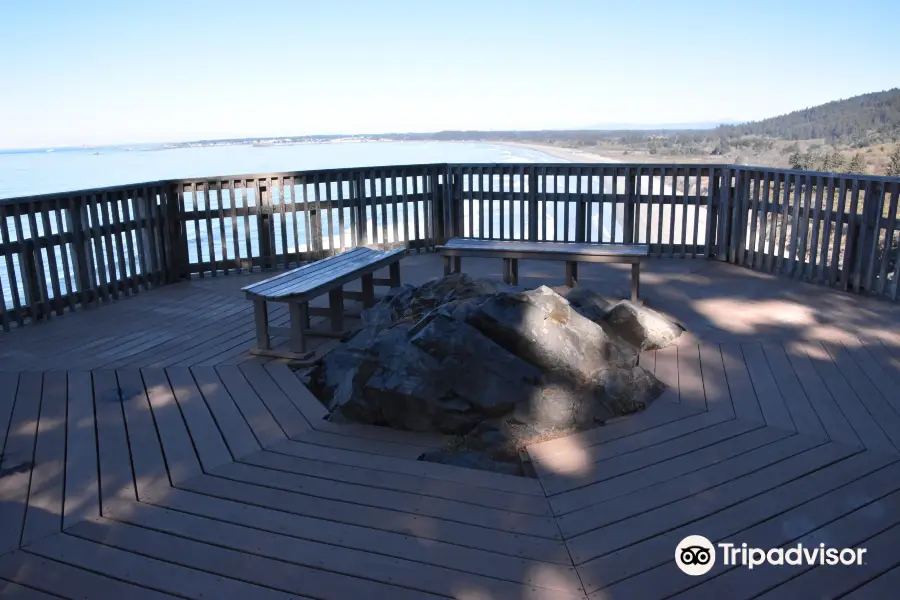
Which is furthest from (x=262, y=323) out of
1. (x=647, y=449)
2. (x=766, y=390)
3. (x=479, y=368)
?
(x=766, y=390)

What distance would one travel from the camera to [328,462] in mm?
3717

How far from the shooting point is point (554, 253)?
6828 mm

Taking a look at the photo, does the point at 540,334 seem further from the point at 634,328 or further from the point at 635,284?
the point at 635,284

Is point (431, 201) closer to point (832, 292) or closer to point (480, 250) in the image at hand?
point (480, 250)

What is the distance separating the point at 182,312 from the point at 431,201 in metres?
3.94

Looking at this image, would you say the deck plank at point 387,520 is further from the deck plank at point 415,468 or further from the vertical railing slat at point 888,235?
the vertical railing slat at point 888,235

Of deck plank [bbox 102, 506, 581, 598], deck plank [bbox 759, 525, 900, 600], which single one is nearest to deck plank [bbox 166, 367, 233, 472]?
deck plank [bbox 102, 506, 581, 598]

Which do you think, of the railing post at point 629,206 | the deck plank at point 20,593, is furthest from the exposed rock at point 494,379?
the railing post at point 629,206

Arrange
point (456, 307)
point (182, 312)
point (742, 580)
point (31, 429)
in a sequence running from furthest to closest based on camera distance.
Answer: point (182, 312) → point (456, 307) → point (31, 429) → point (742, 580)

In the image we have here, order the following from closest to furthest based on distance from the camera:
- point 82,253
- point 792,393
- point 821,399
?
point 821,399
point 792,393
point 82,253

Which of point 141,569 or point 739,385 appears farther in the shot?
point 739,385

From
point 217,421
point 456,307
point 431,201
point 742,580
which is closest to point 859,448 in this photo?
point 742,580

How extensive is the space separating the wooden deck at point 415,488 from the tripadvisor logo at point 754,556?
0.05 m

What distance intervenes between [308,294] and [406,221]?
4360 millimetres
